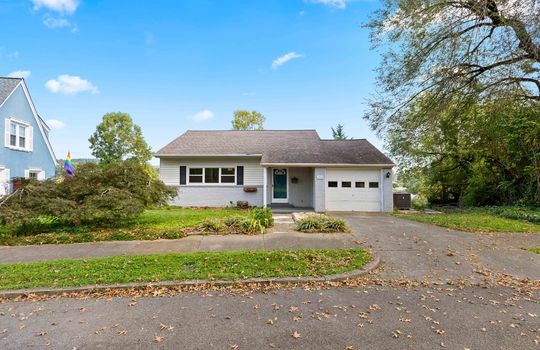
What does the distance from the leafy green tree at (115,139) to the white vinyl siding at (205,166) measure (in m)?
18.6

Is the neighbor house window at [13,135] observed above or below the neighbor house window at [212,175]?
above

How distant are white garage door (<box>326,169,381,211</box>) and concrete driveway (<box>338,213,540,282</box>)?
14.5ft

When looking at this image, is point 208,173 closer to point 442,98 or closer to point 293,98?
point 293,98

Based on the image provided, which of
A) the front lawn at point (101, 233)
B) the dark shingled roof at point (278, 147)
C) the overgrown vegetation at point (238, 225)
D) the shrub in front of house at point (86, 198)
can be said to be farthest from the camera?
the dark shingled roof at point (278, 147)

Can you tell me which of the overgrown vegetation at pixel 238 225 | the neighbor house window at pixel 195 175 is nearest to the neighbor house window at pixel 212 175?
the neighbor house window at pixel 195 175

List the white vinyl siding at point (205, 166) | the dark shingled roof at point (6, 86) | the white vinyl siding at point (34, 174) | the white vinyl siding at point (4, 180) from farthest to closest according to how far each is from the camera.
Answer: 1. the white vinyl siding at point (34, 174)
2. the white vinyl siding at point (205, 166)
3. the dark shingled roof at point (6, 86)
4. the white vinyl siding at point (4, 180)

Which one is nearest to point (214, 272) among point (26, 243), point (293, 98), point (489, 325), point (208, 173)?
point (489, 325)

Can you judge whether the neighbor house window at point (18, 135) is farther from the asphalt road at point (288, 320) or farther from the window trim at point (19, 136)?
the asphalt road at point (288, 320)

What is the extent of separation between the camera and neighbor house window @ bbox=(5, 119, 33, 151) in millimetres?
14812

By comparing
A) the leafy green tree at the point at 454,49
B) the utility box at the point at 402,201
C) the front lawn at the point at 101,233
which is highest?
the leafy green tree at the point at 454,49

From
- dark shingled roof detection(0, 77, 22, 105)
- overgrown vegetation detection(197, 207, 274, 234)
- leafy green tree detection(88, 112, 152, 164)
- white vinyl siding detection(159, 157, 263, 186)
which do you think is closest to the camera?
overgrown vegetation detection(197, 207, 274, 234)

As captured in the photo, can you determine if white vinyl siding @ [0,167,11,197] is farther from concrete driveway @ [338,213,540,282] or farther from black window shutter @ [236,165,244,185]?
concrete driveway @ [338,213,540,282]

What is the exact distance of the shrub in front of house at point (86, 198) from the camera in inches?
300

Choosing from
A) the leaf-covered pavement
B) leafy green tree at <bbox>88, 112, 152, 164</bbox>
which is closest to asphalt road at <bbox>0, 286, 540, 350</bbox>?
the leaf-covered pavement
